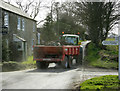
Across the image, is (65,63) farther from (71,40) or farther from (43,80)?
(43,80)

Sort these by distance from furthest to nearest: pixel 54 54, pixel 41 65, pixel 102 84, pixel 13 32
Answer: pixel 13 32
pixel 41 65
pixel 54 54
pixel 102 84

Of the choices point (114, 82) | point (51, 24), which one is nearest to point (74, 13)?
point (114, 82)

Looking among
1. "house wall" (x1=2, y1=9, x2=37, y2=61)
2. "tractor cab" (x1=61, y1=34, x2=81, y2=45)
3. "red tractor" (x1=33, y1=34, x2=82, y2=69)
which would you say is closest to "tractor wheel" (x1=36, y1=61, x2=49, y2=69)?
"red tractor" (x1=33, y1=34, x2=82, y2=69)

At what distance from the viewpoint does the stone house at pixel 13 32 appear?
677 inches

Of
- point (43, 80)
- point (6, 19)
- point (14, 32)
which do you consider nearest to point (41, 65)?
point (43, 80)

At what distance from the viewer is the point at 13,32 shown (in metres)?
20.2

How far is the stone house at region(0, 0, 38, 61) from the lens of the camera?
17188mm

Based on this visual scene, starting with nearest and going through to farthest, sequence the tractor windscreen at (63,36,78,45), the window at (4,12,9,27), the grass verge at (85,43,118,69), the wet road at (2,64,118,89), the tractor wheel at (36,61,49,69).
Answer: the wet road at (2,64,118,89)
the grass verge at (85,43,118,69)
the tractor wheel at (36,61,49,69)
the tractor windscreen at (63,36,78,45)
the window at (4,12,9,27)

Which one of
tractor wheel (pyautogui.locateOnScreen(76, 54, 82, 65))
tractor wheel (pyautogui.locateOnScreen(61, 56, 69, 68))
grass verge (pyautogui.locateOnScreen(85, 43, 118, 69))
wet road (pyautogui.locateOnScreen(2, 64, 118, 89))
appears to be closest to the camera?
wet road (pyautogui.locateOnScreen(2, 64, 118, 89))

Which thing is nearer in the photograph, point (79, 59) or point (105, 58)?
point (105, 58)

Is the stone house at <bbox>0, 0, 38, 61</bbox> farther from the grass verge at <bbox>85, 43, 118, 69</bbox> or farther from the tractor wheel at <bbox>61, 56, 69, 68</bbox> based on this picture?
the grass verge at <bbox>85, 43, 118, 69</bbox>

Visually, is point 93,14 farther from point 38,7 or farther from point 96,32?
point 38,7

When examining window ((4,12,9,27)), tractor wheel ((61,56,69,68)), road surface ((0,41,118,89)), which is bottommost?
road surface ((0,41,118,89))

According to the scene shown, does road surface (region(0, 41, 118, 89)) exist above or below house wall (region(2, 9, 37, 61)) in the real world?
below
